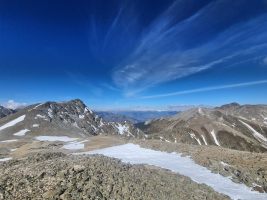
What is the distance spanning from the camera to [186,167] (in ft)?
120

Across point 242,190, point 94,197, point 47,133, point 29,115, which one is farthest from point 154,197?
point 29,115

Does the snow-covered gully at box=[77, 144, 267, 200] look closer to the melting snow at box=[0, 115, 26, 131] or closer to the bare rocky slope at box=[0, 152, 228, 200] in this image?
the bare rocky slope at box=[0, 152, 228, 200]

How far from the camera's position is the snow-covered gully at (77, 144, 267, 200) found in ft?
96.0

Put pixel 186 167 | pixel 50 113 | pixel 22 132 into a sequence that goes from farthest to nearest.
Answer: pixel 50 113, pixel 22 132, pixel 186 167

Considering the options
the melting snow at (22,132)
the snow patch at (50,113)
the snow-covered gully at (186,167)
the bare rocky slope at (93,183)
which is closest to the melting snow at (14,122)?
the melting snow at (22,132)

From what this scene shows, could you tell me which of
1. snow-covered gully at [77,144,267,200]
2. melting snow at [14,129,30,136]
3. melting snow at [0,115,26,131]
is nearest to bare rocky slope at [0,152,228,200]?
snow-covered gully at [77,144,267,200]

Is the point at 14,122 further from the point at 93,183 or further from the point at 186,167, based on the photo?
the point at 93,183

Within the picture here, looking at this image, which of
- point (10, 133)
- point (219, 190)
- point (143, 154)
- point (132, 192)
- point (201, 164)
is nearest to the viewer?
point (132, 192)

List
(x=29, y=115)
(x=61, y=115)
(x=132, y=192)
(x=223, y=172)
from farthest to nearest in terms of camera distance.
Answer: (x=61, y=115)
(x=29, y=115)
(x=223, y=172)
(x=132, y=192)

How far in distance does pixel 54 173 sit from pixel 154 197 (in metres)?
7.59

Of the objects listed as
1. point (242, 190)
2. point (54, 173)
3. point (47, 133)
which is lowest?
point (242, 190)

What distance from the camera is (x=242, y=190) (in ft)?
98.4

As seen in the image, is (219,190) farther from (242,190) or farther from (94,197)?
(94,197)

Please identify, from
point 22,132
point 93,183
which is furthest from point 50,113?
point 93,183
